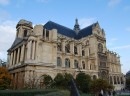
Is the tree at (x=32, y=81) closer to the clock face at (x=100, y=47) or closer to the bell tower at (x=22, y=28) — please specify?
the bell tower at (x=22, y=28)

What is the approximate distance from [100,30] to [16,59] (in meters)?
33.6

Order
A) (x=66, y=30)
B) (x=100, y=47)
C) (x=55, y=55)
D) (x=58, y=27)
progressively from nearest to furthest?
1. (x=55, y=55)
2. (x=58, y=27)
3. (x=100, y=47)
4. (x=66, y=30)

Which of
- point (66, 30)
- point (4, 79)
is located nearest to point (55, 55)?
point (4, 79)

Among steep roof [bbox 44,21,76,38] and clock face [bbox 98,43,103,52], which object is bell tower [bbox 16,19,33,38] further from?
clock face [bbox 98,43,103,52]

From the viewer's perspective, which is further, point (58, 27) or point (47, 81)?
point (58, 27)

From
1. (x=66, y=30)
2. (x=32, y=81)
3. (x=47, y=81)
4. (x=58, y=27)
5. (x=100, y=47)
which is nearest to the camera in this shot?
(x=32, y=81)

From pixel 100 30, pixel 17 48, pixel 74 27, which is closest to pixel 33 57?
pixel 17 48

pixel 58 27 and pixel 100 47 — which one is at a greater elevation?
pixel 58 27

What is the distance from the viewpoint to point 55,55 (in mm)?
40000

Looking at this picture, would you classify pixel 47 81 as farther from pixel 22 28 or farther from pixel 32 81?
pixel 22 28

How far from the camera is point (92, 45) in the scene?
181 feet

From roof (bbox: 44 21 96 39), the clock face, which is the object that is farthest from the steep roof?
the clock face

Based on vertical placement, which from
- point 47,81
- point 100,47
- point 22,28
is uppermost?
point 22,28

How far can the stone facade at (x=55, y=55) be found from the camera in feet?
119
